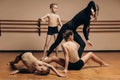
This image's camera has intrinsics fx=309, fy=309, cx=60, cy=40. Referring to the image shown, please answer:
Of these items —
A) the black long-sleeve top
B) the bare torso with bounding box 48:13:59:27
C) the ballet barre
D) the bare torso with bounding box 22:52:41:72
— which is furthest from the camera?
the ballet barre

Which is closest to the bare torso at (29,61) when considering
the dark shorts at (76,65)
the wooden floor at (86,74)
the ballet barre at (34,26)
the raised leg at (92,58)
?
the wooden floor at (86,74)

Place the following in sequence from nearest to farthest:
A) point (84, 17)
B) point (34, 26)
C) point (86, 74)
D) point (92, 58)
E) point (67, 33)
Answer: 1. point (86, 74)
2. point (67, 33)
3. point (84, 17)
4. point (92, 58)
5. point (34, 26)

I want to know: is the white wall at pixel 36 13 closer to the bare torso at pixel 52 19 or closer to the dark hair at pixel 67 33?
the bare torso at pixel 52 19

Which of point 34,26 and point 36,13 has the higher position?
point 36,13

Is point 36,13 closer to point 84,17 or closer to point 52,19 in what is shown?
point 52,19

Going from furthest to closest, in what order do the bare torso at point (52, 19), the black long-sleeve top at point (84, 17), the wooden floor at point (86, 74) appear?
the bare torso at point (52, 19), the black long-sleeve top at point (84, 17), the wooden floor at point (86, 74)

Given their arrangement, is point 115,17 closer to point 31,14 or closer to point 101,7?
point 101,7

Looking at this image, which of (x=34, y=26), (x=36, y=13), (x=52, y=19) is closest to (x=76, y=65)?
(x=52, y=19)

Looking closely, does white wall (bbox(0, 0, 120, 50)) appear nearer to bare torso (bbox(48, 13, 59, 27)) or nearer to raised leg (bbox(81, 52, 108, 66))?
bare torso (bbox(48, 13, 59, 27))

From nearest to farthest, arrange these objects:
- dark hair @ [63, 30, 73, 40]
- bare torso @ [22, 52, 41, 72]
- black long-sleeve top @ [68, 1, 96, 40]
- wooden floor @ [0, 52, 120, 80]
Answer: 1. wooden floor @ [0, 52, 120, 80]
2. bare torso @ [22, 52, 41, 72]
3. dark hair @ [63, 30, 73, 40]
4. black long-sleeve top @ [68, 1, 96, 40]

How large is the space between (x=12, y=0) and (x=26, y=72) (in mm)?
2983

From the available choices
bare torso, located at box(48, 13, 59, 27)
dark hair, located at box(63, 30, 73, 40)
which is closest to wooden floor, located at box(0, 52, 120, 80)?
dark hair, located at box(63, 30, 73, 40)

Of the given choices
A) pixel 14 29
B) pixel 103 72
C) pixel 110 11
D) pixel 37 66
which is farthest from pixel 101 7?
pixel 37 66

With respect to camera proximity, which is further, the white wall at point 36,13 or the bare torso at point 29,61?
the white wall at point 36,13
